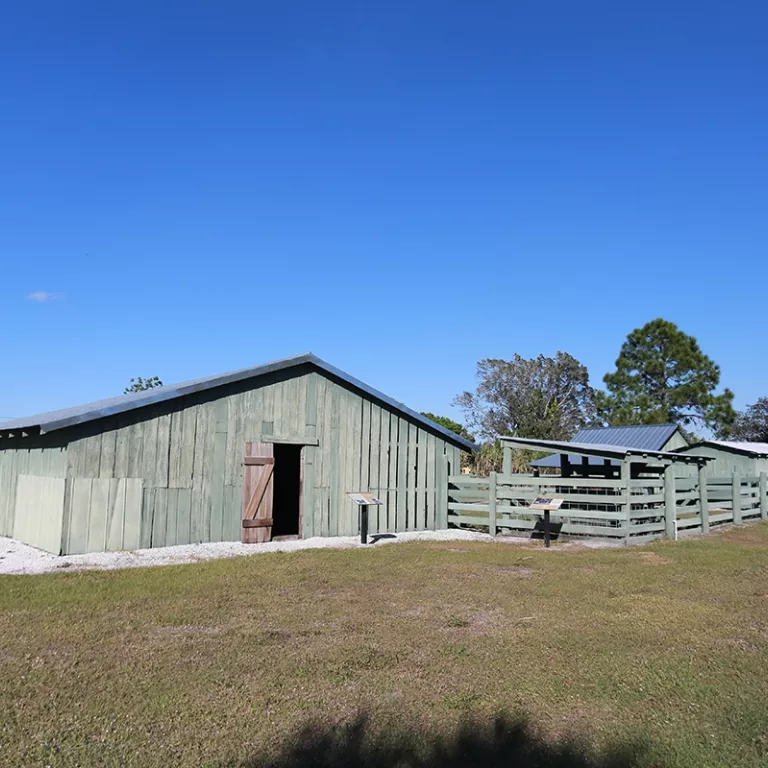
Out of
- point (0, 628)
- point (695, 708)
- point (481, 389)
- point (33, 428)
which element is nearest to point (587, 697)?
point (695, 708)

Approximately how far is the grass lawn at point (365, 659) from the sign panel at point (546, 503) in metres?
3.35

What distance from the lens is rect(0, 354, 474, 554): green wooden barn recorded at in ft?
38.5

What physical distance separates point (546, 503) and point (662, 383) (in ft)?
114

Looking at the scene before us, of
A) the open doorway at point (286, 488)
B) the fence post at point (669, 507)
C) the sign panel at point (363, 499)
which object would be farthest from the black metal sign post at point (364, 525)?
the fence post at point (669, 507)

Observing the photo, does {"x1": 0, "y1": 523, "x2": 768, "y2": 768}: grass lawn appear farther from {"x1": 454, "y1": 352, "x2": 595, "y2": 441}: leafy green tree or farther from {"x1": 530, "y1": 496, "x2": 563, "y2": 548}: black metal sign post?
{"x1": 454, "y1": 352, "x2": 595, "y2": 441}: leafy green tree

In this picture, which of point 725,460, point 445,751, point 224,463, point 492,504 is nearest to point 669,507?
point 492,504

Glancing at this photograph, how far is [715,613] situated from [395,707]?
4.62 m

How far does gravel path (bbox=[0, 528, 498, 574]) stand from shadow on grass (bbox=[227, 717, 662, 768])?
7.27 m

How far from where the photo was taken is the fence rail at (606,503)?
13.9 m

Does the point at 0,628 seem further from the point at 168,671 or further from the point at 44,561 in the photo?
the point at 44,561

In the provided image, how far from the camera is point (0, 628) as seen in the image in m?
6.54

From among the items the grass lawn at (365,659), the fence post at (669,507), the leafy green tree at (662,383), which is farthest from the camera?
the leafy green tree at (662,383)

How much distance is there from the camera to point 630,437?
31.1 metres

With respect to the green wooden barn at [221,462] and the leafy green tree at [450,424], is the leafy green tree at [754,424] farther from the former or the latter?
the green wooden barn at [221,462]
